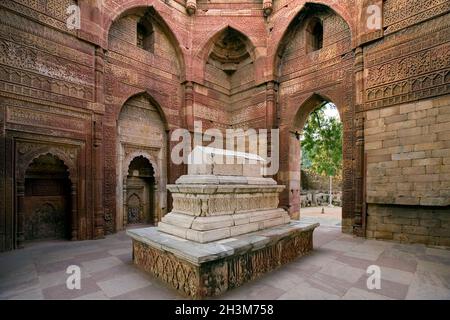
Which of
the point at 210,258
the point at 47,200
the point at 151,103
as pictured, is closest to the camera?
the point at 210,258

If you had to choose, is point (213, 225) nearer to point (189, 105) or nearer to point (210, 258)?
point (210, 258)

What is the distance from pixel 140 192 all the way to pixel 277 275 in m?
6.13

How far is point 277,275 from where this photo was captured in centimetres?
341

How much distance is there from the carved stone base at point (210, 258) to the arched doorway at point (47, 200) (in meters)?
3.46

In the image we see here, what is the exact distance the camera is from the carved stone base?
8.84 ft

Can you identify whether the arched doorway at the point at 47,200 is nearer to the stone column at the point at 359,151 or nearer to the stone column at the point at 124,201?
the stone column at the point at 124,201

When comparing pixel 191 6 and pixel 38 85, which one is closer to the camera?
pixel 38 85

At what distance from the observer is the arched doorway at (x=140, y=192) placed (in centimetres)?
778

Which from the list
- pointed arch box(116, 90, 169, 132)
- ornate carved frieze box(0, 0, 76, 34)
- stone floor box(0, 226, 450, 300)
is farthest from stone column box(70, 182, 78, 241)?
ornate carved frieze box(0, 0, 76, 34)

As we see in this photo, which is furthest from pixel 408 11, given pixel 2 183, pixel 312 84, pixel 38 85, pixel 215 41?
pixel 2 183

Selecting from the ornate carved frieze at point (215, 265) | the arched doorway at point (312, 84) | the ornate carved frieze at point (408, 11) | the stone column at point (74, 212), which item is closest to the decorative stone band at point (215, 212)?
the ornate carved frieze at point (215, 265)

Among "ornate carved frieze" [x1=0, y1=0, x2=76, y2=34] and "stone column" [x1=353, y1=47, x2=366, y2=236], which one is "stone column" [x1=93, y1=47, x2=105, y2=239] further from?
"stone column" [x1=353, y1=47, x2=366, y2=236]
